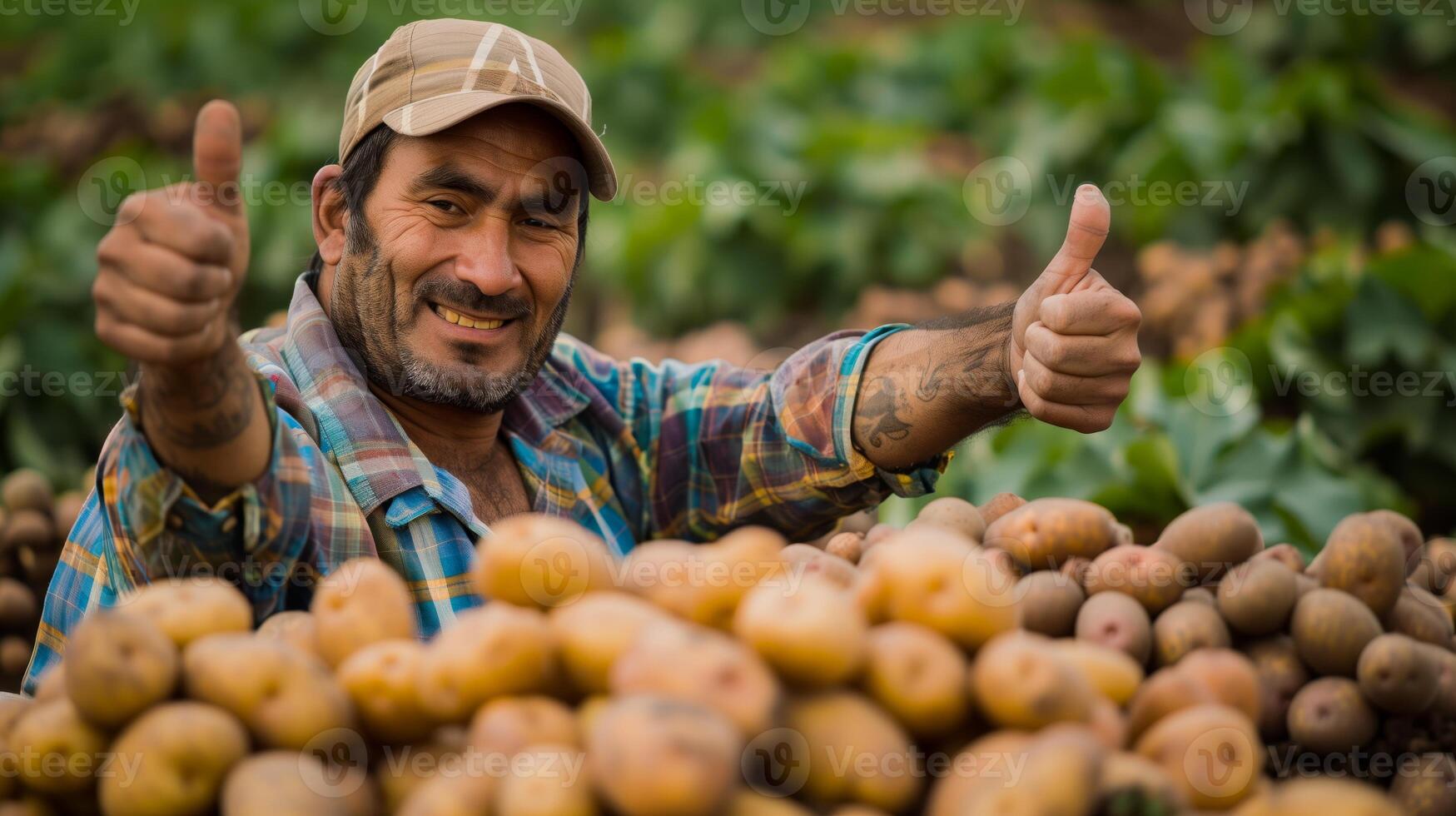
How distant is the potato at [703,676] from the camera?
1.31 m

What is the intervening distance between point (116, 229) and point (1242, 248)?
22.6ft

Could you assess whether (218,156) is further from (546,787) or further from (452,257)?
(452,257)

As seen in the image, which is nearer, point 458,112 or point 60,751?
point 60,751

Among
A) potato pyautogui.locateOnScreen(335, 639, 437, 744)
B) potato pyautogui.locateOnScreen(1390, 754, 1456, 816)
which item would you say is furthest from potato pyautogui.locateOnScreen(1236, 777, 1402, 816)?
potato pyautogui.locateOnScreen(335, 639, 437, 744)

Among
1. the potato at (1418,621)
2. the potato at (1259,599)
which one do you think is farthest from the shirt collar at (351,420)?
the potato at (1418,621)

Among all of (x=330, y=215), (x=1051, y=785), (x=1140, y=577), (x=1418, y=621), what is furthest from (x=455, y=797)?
(x=330, y=215)

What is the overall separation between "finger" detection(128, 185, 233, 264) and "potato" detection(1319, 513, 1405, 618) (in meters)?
1.77

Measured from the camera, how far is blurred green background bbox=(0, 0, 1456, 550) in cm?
519

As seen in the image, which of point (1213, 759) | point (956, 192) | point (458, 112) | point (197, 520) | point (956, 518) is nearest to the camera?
point (1213, 759)

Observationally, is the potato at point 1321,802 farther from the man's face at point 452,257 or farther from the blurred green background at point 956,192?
the blurred green background at point 956,192

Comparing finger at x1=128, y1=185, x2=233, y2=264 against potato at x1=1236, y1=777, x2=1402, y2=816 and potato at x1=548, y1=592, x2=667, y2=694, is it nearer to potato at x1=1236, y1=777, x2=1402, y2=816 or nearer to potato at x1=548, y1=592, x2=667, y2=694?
potato at x1=548, y1=592, x2=667, y2=694

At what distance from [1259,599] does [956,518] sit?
0.55 meters

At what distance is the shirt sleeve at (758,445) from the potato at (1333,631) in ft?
3.82

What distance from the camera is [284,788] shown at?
1318 millimetres
